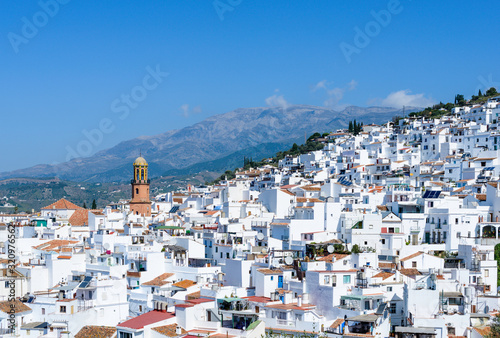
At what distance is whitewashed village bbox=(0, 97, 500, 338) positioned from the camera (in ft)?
80.6

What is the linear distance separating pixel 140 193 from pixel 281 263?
3020 centimetres

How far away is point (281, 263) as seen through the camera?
31531 millimetres

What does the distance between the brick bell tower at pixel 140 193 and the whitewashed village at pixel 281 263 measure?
4.8 inches

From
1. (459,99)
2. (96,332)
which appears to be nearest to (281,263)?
(96,332)

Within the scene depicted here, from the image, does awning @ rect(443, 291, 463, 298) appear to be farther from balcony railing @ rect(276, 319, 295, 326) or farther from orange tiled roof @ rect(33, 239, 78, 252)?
orange tiled roof @ rect(33, 239, 78, 252)

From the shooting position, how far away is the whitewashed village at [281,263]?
24578 mm

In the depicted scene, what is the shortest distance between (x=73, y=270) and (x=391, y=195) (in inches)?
811

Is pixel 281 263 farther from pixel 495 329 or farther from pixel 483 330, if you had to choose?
pixel 495 329

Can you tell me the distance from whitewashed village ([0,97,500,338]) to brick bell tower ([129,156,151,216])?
0.12 m

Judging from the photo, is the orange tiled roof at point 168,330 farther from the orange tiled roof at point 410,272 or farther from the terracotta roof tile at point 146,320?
the orange tiled roof at point 410,272

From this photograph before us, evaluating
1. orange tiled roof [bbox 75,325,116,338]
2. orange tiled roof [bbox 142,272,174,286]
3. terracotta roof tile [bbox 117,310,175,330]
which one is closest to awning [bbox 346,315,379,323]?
terracotta roof tile [bbox 117,310,175,330]

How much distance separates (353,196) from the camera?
46656mm

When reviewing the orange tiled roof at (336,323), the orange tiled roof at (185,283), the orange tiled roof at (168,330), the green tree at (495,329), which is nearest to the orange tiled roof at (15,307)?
the orange tiled roof at (185,283)

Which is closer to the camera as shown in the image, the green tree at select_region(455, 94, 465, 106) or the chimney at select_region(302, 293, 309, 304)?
the chimney at select_region(302, 293, 309, 304)
